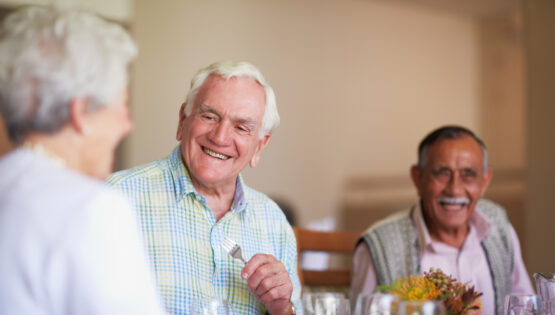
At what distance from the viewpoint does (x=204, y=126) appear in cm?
168

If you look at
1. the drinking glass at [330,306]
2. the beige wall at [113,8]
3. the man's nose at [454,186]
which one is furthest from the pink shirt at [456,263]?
the beige wall at [113,8]

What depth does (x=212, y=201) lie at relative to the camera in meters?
1.73

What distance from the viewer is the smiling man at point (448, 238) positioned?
6.98ft

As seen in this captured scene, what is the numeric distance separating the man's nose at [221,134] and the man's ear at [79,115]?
0.77 m

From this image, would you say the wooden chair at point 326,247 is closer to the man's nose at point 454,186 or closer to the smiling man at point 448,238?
→ the smiling man at point 448,238

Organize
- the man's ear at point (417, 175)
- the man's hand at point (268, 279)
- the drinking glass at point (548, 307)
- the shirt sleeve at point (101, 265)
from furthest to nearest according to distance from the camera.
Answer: the man's ear at point (417, 175), the man's hand at point (268, 279), the drinking glass at point (548, 307), the shirt sleeve at point (101, 265)

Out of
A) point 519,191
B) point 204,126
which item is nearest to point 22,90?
point 204,126

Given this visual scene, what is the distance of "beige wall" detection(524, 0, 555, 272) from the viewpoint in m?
3.72

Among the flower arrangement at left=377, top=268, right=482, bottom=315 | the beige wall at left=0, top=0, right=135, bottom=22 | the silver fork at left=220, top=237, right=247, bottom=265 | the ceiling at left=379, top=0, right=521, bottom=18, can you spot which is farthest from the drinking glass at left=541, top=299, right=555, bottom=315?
the ceiling at left=379, top=0, right=521, bottom=18

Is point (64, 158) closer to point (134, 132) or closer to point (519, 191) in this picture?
point (134, 132)

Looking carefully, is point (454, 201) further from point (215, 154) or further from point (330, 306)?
point (330, 306)

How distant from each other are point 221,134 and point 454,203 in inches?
36.5

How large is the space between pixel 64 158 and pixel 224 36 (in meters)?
4.10

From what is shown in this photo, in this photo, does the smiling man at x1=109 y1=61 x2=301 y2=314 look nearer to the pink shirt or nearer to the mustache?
the pink shirt
